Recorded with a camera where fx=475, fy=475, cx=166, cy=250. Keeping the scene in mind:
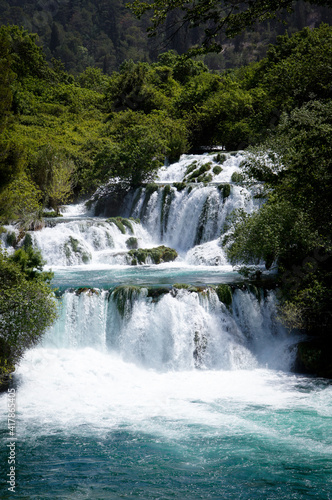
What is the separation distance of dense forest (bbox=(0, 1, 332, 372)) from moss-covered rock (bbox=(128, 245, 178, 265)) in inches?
99.4

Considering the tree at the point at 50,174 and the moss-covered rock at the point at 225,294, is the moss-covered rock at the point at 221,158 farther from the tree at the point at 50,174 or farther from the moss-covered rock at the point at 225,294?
the moss-covered rock at the point at 225,294

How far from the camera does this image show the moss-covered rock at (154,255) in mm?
18875

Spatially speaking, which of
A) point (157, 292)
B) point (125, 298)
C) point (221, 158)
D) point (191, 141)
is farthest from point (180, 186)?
point (191, 141)

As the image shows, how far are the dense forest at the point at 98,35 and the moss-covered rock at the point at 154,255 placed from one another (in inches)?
2798

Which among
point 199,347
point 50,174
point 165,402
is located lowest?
point 165,402

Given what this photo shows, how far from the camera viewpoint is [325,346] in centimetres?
1224

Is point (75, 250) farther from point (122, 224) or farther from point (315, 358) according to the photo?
point (315, 358)

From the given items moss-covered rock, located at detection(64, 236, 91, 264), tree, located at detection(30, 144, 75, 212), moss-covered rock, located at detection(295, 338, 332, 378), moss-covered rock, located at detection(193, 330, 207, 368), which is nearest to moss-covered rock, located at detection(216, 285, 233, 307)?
moss-covered rock, located at detection(193, 330, 207, 368)

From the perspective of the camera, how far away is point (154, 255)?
757 inches

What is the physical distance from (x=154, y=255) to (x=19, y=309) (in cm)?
948

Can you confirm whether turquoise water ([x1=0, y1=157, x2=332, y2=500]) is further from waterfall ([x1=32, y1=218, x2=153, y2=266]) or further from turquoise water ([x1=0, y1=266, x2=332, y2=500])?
waterfall ([x1=32, y1=218, x2=153, y2=266])

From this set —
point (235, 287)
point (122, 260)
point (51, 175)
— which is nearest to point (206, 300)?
point (235, 287)

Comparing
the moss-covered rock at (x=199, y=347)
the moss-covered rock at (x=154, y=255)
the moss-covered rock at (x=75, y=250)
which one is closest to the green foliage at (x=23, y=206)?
the moss-covered rock at (x=75, y=250)

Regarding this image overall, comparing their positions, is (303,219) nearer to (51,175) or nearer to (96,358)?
(96,358)
